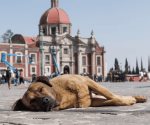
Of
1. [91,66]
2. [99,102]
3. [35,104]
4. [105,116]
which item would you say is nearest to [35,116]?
[35,104]

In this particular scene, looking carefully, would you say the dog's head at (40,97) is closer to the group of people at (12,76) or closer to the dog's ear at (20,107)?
the dog's ear at (20,107)

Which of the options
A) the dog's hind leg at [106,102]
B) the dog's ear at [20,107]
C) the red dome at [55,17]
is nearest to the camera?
the dog's ear at [20,107]

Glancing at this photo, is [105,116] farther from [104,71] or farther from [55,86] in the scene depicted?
[104,71]

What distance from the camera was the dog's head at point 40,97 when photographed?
7.09 m

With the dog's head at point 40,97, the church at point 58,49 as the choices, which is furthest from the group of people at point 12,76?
the church at point 58,49

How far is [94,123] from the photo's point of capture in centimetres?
572

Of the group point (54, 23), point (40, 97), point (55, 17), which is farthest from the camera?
point (55, 17)

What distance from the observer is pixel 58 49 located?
84.8 m

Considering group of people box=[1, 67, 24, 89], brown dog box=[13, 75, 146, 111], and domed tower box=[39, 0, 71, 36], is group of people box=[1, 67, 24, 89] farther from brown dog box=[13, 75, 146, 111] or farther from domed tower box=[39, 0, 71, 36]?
domed tower box=[39, 0, 71, 36]

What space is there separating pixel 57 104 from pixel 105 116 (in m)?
1.20

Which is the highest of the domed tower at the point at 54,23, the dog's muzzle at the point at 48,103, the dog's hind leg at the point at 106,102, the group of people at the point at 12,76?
the domed tower at the point at 54,23

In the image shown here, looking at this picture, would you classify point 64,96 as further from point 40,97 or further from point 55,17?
point 55,17

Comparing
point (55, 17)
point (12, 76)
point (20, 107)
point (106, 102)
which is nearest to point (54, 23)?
point (55, 17)

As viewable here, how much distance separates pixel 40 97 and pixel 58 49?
77897mm
